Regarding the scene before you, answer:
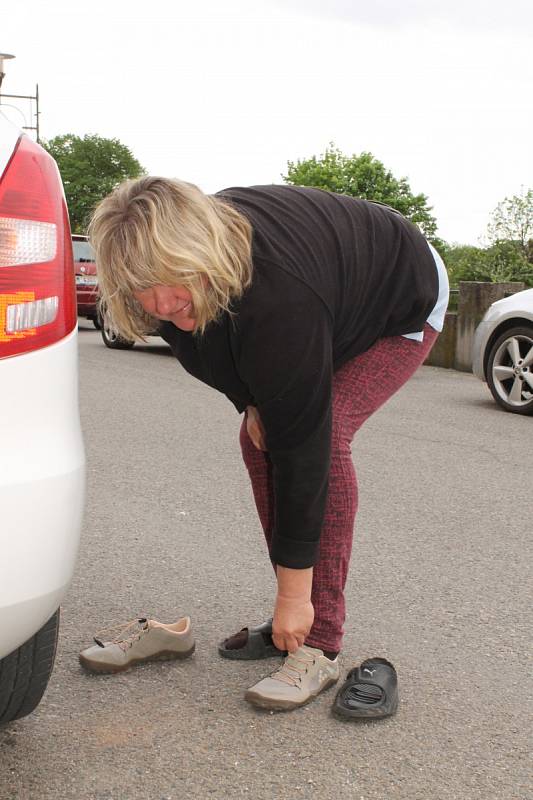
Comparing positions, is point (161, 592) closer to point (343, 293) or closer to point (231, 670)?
point (231, 670)

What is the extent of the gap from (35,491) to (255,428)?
34.2 inches

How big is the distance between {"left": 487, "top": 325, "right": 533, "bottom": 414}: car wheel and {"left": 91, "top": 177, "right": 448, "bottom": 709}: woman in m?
5.18

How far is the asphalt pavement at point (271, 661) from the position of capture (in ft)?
7.30

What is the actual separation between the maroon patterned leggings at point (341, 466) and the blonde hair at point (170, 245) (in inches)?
23.6

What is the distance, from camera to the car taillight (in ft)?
5.97

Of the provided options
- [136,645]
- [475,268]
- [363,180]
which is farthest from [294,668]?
[363,180]

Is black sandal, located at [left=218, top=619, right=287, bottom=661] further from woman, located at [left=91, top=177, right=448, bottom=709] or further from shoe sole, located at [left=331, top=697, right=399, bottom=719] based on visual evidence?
shoe sole, located at [left=331, top=697, right=399, bottom=719]

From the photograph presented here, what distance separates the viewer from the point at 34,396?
1854 millimetres

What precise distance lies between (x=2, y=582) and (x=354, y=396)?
1.17 m

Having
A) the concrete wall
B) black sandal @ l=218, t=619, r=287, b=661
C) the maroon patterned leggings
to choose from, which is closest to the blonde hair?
the maroon patterned leggings

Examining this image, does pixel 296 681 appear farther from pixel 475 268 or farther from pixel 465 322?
pixel 475 268

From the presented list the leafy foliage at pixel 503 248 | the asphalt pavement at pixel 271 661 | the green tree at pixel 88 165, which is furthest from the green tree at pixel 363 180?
the asphalt pavement at pixel 271 661

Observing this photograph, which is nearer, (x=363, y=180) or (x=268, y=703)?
(x=268, y=703)

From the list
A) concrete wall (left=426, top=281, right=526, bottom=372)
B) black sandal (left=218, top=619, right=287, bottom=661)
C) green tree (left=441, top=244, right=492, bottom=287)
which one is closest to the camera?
black sandal (left=218, top=619, right=287, bottom=661)
